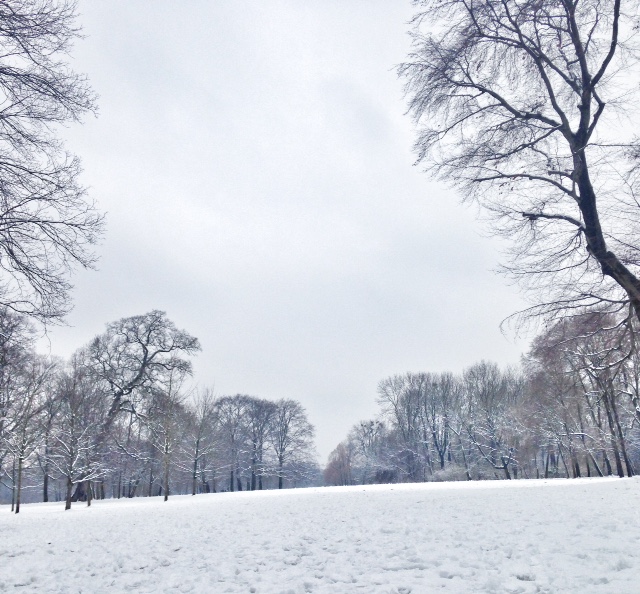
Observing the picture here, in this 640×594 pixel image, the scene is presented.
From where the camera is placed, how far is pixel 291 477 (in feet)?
188

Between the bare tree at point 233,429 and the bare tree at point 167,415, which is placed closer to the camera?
the bare tree at point 167,415

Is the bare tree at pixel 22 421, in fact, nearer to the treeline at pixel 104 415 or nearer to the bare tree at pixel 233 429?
the treeline at pixel 104 415

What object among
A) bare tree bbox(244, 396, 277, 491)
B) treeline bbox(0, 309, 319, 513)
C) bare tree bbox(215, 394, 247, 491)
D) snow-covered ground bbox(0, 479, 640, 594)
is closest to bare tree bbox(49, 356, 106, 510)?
treeline bbox(0, 309, 319, 513)

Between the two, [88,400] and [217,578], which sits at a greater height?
[88,400]

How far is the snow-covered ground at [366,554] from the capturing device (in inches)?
205

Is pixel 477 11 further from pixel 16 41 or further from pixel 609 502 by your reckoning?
pixel 609 502

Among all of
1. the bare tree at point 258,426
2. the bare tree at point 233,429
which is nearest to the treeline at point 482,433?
the bare tree at point 258,426

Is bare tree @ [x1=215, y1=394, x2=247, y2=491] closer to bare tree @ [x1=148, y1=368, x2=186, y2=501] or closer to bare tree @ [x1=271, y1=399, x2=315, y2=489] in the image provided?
bare tree @ [x1=271, y1=399, x2=315, y2=489]

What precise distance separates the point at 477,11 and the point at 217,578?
10421 mm

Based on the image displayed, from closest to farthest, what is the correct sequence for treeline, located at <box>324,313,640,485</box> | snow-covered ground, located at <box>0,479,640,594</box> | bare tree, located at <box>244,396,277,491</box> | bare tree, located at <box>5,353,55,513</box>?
snow-covered ground, located at <box>0,479,640,594</box> < bare tree, located at <box>5,353,55,513</box> < treeline, located at <box>324,313,640,485</box> < bare tree, located at <box>244,396,277,491</box>

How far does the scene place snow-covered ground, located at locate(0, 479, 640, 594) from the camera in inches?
205

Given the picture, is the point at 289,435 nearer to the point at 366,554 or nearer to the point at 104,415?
the point at 104,415

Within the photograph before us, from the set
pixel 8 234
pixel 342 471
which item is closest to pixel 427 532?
pixel 8 234

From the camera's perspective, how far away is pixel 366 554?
6730mm
